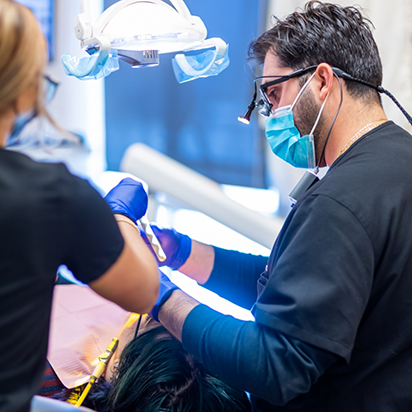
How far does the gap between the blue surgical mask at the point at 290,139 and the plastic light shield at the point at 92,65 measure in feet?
1.44

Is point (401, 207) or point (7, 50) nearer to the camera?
point (7, 50)

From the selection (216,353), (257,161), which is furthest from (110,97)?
(216,353)

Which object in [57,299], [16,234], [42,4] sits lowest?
[57,299]

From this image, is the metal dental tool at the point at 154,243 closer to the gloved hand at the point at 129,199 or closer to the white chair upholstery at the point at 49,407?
the gloved hand at the point at 129,199

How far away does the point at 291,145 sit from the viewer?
1.13m

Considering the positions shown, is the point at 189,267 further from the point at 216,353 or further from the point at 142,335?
the point at 216,353

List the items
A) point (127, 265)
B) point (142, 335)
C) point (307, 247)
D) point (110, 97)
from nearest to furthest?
point (127, 265) → point (307, 247) → point (142, 335) → point (110, 97)

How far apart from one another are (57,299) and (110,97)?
6.32 feet

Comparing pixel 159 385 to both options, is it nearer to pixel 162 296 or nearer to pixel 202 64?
pixel 162 296

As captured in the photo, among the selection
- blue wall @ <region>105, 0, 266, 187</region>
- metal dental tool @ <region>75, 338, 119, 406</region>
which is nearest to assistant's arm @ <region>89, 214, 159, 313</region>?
metal dental tool @ <region>75, 338, 119, 406</region>

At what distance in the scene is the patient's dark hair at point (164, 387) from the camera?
0.98 m

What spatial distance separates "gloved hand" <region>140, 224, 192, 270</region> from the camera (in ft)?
4.32

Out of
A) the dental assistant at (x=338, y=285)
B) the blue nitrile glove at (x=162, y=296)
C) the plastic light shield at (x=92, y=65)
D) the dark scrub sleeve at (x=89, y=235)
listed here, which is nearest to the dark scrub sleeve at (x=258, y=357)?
the dental assistant at (x=338, y=285)

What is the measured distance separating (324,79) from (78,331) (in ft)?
3.17
